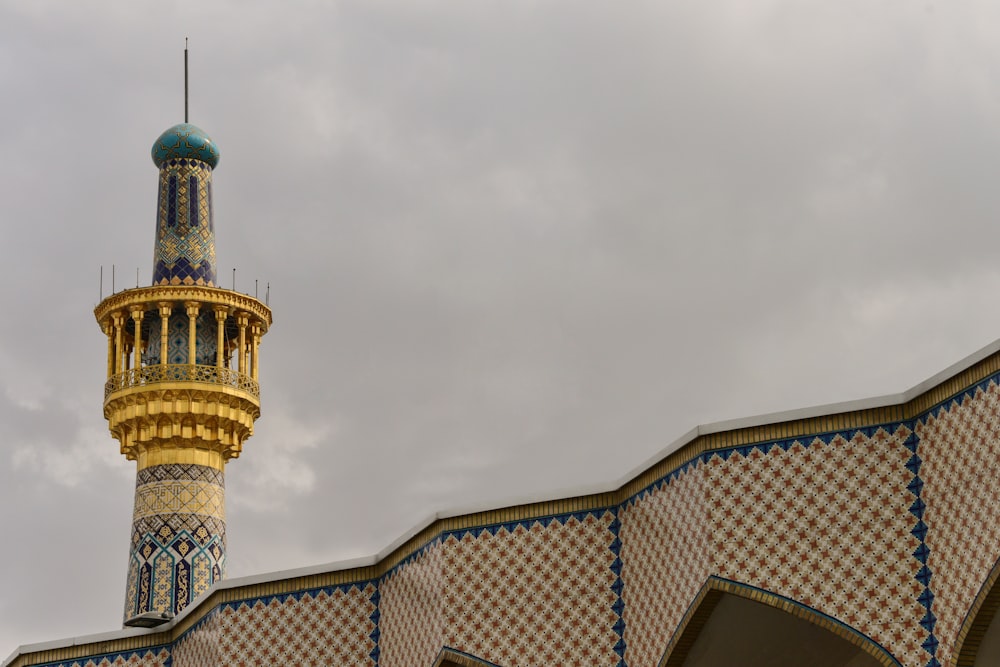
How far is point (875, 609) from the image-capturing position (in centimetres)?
877

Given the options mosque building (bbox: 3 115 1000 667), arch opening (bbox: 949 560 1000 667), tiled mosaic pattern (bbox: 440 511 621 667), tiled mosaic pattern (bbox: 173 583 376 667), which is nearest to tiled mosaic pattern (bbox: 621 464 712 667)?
mosque building (bbox: 3 115 1000 667)

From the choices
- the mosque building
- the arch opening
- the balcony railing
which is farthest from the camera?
the balcony railing

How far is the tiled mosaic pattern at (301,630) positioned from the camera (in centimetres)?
1134

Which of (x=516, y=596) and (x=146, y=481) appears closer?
(x=516, y=596)

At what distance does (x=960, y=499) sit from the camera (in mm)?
8500

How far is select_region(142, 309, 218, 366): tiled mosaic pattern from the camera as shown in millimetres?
16422

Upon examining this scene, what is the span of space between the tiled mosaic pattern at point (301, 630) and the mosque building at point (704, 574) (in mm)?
11

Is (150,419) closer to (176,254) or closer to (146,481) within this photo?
(146,481)

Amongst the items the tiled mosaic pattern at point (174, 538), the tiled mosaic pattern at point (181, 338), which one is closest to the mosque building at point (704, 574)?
the tiled mosaic pattern at point (174, 538)

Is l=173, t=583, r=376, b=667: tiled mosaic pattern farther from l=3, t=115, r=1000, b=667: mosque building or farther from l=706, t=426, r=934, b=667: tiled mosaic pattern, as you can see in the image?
l=706, t=426, r=934, b=667: tiled mosaic pattern

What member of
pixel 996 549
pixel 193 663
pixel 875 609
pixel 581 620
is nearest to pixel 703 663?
pixel 581 620

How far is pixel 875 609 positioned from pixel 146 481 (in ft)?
29.7

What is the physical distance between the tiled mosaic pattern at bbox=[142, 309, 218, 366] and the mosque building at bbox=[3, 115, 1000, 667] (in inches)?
165

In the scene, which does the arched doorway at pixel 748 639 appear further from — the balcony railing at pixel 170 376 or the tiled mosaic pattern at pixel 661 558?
the balcony railing at pixel 170 376
